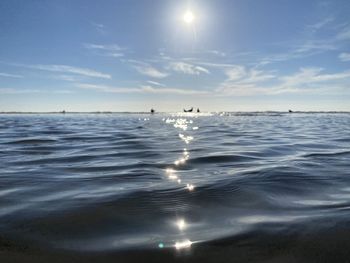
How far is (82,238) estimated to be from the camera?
3684 millimetres

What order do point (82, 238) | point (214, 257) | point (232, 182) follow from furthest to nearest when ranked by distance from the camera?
point (232, 182), point (82, 238), point (214, 257)

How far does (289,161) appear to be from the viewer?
9.03m

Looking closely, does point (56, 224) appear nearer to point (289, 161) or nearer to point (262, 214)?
point (262, 214)

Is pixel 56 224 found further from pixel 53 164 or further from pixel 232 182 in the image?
pixel 53 164

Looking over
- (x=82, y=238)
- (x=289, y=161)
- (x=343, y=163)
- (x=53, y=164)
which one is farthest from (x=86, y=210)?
(x=343, y=163)

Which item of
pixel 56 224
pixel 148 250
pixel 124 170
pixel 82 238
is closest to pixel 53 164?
pixel 124 170

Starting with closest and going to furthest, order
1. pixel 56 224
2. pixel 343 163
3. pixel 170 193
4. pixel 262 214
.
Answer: pixel 56 224 → pixel 262 214 → pixel 170 193 → pixel 343 163

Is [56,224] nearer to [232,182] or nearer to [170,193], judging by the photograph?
[170,193]

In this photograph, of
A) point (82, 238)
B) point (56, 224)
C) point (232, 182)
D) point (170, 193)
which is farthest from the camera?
point (232, 182)

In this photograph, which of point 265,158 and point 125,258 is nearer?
point 125,258

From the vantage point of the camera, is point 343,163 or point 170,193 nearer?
point 170,193

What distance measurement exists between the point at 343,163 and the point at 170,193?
5.37 m

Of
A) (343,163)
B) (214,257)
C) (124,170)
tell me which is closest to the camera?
(214,257)

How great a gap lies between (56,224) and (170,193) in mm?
2092
